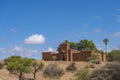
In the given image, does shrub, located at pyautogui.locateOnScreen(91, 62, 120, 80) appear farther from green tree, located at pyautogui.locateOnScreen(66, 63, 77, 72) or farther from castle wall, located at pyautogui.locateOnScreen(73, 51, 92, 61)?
castle wall, located at pyautogui.locateOnScreen(73, 51, 92, 61)

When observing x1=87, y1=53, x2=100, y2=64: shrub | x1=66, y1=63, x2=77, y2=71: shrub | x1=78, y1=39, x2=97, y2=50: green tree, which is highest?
x1=78, y1=39, x2=97, y2=50: green tree

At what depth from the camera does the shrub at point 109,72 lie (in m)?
29.2

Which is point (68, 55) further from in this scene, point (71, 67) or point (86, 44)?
point (86, 44)

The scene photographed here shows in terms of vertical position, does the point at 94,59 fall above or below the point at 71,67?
above

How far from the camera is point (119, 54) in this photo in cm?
3234

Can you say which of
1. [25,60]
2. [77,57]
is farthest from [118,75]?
[77,57]

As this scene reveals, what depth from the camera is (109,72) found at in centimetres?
2966

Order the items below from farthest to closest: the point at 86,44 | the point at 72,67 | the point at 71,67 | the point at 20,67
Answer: the point at 86,44, the point at 71,67, the point at 72,67, the point at 20,67

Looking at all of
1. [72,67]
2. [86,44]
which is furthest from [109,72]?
[86,44]

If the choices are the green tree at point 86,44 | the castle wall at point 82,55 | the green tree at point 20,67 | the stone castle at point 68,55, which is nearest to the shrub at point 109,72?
the green tree at point 20,67

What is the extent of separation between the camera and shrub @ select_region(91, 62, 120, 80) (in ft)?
95.8

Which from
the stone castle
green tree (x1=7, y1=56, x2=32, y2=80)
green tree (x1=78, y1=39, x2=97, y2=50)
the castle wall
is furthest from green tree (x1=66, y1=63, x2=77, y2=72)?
green tree (x1=78, y1=39, x2=97, y2=50)

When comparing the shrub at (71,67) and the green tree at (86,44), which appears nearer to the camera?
the shrub at (71,67)

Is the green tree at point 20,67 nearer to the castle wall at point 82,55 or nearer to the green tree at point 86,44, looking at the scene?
the castle wall at point 82,55
